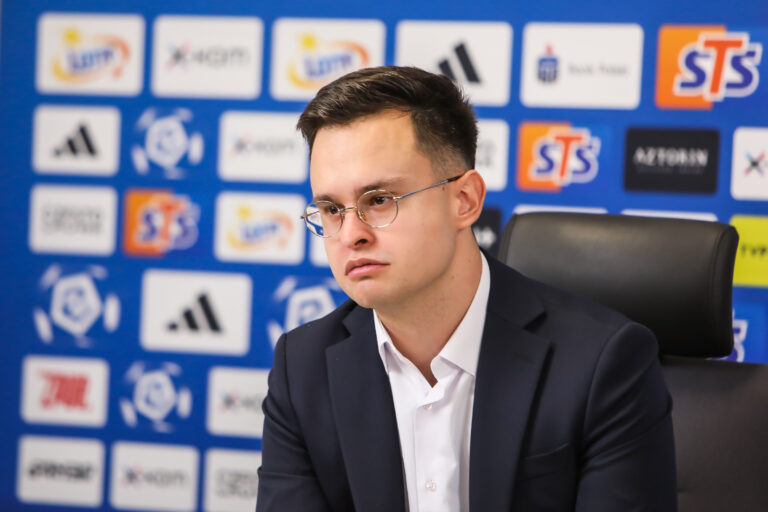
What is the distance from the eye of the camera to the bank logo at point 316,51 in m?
2.39

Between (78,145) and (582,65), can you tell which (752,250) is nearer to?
(582,65)

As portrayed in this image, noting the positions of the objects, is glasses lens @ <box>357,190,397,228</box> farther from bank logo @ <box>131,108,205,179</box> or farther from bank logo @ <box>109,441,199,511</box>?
bank logo @ <box>109,441,199,511</box>

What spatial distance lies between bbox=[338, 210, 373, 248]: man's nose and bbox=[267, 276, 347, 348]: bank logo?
126cm

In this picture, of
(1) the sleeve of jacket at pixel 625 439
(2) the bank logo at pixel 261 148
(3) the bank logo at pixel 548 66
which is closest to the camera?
(1) the sleeve of jacket at pixel 625 439

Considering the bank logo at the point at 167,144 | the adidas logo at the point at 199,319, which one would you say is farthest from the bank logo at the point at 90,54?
the adidas logo at the point at 199,319

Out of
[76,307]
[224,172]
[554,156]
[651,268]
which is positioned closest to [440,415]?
[651,268]

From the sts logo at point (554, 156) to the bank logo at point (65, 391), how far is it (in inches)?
57.5

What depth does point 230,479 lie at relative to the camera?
2.53 m

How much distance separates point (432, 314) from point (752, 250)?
132 cm

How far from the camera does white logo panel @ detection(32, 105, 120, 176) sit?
8.38 feet

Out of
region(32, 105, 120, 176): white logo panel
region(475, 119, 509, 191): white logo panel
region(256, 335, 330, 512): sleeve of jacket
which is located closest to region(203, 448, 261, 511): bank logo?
region(32, 105, 120, 176): white logo panel

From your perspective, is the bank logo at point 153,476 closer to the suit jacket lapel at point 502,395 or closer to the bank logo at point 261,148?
the bank logo at point 261,148

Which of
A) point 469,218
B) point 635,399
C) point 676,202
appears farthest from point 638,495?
point 676,202

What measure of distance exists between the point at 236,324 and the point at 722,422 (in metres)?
1.50
